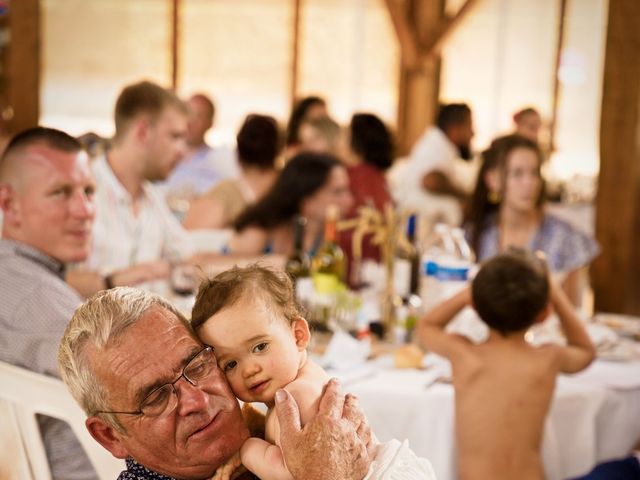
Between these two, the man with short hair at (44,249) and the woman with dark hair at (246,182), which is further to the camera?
the woman with dark hair at (246,182)

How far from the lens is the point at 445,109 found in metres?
6.35

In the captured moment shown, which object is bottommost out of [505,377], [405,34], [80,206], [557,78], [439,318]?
[505,377]

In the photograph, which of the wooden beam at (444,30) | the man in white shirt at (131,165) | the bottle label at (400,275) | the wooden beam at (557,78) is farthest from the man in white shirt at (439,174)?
the bottle label at (400,275)

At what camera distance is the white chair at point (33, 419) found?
1763mm

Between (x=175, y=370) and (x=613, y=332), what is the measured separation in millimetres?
2042

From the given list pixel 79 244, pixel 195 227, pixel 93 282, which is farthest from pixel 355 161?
pixel 79 244

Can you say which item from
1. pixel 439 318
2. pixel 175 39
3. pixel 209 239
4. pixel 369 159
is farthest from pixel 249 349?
pixel 175 39

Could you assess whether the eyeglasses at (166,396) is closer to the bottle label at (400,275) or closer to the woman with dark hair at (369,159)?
the bottle label at (400,275)

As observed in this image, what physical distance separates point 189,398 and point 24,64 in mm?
6220

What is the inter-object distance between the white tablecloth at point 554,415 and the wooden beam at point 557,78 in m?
6.40

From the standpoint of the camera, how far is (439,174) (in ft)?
20.1

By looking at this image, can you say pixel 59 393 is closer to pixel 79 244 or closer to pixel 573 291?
pixel 79 244

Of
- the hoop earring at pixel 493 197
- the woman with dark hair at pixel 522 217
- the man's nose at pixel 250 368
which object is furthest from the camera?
the hoop earring at pixel 493 197

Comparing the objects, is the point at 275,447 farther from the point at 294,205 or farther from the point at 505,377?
the point at 294,205
